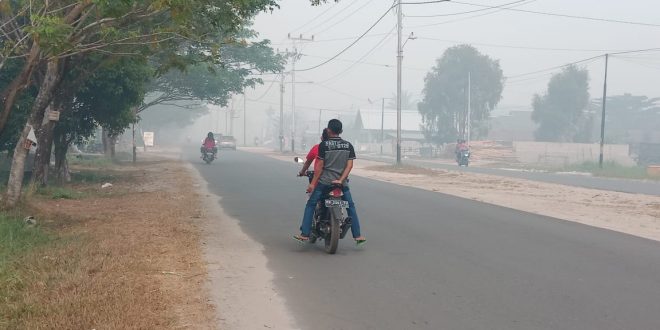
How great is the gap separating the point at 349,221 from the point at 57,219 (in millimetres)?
5540

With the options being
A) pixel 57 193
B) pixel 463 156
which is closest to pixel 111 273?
pixel 57 193

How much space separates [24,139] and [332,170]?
601 centimetres

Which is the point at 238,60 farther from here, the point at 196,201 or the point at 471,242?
the point at 471,242

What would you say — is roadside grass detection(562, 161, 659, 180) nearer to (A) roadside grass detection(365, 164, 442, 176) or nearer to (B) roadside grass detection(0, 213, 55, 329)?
(A) roadside grass detection(365, 164, 442, 176)

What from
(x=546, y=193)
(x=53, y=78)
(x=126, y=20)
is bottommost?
(x=546, y=193)

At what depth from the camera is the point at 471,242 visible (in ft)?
34.0

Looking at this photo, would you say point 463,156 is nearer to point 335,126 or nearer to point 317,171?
point 335,126

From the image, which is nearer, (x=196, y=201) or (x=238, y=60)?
(x=196, y=201)

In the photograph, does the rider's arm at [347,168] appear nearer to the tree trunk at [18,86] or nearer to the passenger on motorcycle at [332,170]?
the passenger on motorcycle at [332,170]

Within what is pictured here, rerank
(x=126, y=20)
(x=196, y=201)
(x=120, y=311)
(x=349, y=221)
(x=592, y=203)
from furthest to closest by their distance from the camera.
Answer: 1. (x=592, y=203)
2. (x=196, y=201)
3. (x=126, y=20)
4. (x=349, y=221)
5. (x=120, y=311)

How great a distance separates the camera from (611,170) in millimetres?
42875

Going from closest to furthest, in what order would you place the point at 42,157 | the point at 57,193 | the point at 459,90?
the point at 57,193, the point at 42,157, the point at 459,90

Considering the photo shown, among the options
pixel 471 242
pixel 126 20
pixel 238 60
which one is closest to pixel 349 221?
pixel 471 242

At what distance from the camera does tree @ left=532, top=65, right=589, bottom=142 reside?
67.3 m
